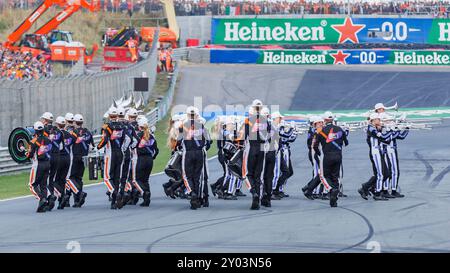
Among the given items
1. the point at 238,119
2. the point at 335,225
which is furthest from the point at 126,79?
the point at 335,225

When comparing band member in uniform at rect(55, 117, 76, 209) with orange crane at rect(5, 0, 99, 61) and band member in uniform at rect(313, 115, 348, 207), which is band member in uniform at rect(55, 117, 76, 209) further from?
orange crane at rect(5, 0, 99, 61)

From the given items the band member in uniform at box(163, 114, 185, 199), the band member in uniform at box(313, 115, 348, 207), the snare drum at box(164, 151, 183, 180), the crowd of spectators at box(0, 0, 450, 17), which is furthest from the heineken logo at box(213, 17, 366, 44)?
the band member in uniform at box(313, 115, 348, 207)

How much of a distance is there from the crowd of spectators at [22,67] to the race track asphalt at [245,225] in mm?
17795

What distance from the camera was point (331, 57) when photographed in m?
54.1

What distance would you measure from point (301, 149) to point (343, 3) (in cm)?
3077

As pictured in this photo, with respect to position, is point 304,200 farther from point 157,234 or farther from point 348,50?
point 348,50

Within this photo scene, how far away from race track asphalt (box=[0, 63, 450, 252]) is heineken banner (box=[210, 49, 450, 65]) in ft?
106

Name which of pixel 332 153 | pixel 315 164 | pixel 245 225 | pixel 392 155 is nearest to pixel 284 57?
pixel 315 164

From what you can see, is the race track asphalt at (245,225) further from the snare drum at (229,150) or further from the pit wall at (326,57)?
the pit wall at (326,57)

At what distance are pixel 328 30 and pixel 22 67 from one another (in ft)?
70.8

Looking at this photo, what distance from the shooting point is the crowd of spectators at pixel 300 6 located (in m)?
58.9

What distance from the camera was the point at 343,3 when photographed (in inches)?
2349

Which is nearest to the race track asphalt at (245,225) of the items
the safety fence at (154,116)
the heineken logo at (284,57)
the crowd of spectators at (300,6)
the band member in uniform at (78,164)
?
the band member in uniform at (78,164)

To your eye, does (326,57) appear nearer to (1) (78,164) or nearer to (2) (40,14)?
(2) (40,14)
